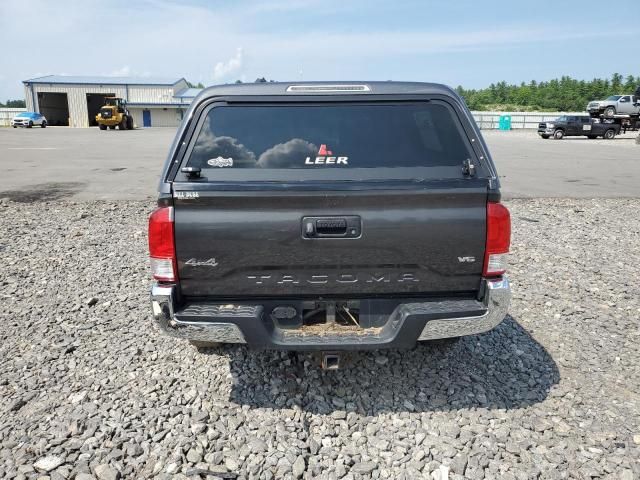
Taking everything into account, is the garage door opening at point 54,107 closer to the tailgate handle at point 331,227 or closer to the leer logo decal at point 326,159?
the leer logo decal at point 326,159

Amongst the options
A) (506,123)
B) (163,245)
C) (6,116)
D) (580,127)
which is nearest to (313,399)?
(163,245)

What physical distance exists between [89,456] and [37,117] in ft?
193

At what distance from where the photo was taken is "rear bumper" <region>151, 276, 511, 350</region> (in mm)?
2973

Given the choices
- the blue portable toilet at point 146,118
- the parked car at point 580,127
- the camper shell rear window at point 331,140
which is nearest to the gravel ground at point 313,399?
the camper shell rear window at point 331,140

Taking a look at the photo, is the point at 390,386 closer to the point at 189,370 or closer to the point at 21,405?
the point at 189,370

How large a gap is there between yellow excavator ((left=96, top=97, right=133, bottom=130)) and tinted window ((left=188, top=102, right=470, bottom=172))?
46871 mm

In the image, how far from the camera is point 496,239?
9.95 feet

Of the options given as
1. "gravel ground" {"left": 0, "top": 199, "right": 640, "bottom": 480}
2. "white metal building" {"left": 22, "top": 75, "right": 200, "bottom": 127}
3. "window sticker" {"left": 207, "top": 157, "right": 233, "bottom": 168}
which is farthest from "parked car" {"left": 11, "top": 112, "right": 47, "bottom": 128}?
"window sticker" {"left": 207, "top": 157, "right": 233, "bottom": 168}

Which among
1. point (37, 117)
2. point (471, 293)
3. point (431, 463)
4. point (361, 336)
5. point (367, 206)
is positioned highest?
point (37, 117)

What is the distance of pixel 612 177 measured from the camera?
1512cm

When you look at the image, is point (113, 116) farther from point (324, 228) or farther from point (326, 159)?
point (324, 228)

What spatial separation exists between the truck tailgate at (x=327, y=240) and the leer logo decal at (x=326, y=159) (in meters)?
0.31

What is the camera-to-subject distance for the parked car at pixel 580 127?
35.4 m

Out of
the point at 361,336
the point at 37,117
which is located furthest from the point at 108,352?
the point at 37,117
